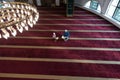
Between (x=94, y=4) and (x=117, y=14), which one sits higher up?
(x=117, y=14)

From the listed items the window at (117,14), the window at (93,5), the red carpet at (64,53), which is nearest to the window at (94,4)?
the window at (93,5)

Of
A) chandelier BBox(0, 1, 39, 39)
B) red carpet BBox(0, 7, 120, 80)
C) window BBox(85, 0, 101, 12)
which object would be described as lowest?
red carpet BBox(0, 7, 120, 80)

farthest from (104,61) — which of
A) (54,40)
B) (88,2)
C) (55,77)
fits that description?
(88,2)

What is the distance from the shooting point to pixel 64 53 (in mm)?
8000

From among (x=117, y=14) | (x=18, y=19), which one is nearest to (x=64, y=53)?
(x=18, y=19)

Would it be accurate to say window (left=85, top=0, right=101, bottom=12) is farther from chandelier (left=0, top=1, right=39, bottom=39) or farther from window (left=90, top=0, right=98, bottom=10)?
chandelier (left=0, top=1, right=39, bottom=39)

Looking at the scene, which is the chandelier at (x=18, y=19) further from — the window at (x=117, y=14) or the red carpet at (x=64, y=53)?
the window at (x=117, y=14)

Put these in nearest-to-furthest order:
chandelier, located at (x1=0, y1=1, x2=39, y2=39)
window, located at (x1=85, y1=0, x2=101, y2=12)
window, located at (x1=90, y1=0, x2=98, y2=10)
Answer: chandelier, located at (x1=0, y1=1, x2=39, y2=39) → window, located at (x1=85, y1=0, x2=101, y2=12) → window, located at (x1=90, y1=0, x2=98, y2=10)

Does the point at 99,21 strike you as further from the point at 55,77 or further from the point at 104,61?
the point at 55,77

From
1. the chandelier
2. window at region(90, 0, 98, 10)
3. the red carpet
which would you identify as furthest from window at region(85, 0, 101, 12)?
the chandelier

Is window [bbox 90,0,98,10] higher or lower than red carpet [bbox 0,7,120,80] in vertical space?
higher

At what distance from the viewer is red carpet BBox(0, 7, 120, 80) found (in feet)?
22.2

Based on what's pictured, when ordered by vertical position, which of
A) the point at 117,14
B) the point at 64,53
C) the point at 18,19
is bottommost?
the point at 64,53

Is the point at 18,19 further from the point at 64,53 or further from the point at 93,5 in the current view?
the point at 93,5
